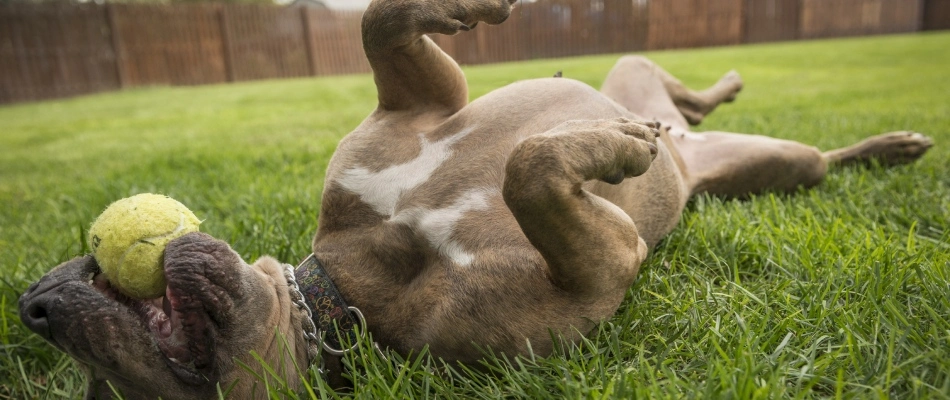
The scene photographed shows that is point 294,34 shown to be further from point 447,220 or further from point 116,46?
point 447,220

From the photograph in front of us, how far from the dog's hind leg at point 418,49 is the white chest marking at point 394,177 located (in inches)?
14.4

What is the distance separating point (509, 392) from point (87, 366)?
1.37 metres

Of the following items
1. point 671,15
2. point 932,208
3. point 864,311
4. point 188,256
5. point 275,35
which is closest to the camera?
point 188,256

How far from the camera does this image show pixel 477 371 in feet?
7.27

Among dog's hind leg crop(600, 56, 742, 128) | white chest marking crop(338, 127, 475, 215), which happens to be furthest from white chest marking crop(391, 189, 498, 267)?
dog's hind leg crop(600, 56, 742, 128)

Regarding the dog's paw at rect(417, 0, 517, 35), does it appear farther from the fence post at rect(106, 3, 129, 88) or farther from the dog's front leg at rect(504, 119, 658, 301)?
the fence post at rect(106, 3, 129, 88)

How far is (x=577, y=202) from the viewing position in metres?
2.13

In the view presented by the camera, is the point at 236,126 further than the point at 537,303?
Yes

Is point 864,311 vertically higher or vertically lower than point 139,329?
lower

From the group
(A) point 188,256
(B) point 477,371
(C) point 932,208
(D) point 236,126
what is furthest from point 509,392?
(D) point 236,126

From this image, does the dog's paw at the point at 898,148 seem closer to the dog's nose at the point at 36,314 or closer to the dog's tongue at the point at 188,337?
the dog's tongue at the point at 188,337

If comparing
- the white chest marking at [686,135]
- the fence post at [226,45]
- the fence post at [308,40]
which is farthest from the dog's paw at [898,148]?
the fence post at [226,45]

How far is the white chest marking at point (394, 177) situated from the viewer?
2.62 m

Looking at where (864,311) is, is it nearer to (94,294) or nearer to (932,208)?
(932,208)
